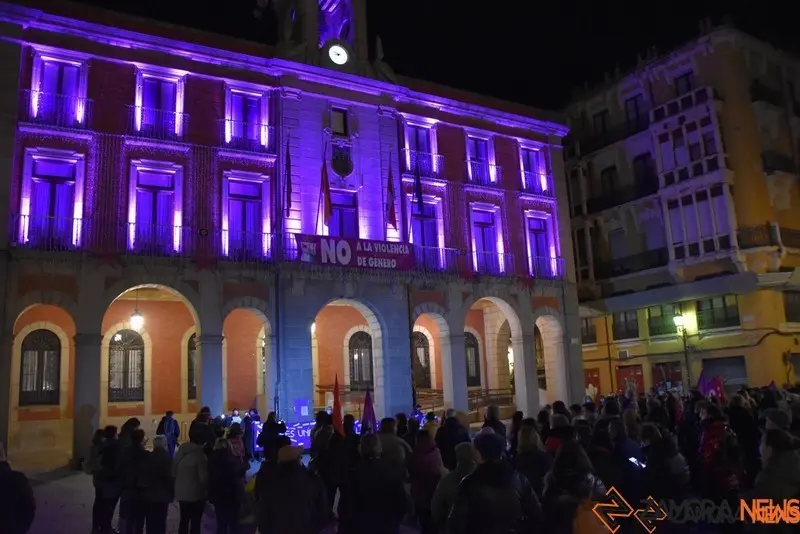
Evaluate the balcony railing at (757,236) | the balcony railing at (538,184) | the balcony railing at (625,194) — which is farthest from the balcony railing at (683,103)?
the balcony railing at (538,184)

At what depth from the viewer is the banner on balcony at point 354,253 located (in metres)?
20.6

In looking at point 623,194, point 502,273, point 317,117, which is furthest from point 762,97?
point 317,117

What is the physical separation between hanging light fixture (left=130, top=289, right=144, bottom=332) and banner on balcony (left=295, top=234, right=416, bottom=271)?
545 cm

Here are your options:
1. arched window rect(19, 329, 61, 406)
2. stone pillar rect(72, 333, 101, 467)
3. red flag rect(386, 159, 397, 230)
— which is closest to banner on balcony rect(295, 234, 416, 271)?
red flag rect(386, 159, 397, 230)

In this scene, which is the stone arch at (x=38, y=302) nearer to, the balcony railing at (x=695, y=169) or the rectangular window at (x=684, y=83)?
the balcony railing at (x=695, y=169)

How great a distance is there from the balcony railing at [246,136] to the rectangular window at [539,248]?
11.1 m

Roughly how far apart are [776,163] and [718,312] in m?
7.05

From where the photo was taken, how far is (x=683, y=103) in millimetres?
29891

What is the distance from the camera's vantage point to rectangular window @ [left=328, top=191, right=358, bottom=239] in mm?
22453

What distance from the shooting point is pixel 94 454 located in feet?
32.5

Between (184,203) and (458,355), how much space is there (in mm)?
10625

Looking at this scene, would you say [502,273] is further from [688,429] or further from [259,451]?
[688,429]

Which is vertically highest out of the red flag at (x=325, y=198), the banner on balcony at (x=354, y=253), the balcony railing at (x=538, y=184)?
the balcony railing at (x=538, y=184)

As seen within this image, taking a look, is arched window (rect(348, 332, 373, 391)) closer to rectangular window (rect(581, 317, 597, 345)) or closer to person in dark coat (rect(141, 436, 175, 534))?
rectangular window (rect(581, 317, 597, 345))
